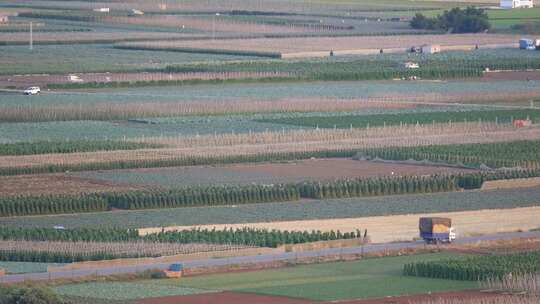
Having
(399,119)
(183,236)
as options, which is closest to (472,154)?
(399,119)

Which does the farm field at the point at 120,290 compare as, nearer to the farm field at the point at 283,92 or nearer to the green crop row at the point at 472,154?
the green crop row at the point at 472,154

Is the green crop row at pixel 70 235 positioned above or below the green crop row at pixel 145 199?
above

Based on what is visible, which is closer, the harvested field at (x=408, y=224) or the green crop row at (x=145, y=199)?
the harvested field at (x=408, y=224)

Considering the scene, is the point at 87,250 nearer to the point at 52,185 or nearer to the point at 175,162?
the point at 52,185

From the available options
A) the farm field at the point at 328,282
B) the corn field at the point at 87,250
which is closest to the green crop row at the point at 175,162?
the corn field at the point at 87,250

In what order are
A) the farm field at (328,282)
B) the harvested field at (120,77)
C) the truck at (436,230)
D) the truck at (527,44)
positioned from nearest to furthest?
the farm field at (328,282) → the truck at (436,230) → the harvested field at (120,77) → the truck at (527,44)

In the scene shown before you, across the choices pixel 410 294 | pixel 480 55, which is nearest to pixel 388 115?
pixel 480 55

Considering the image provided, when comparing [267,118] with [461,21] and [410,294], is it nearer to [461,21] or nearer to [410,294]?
[410,294]

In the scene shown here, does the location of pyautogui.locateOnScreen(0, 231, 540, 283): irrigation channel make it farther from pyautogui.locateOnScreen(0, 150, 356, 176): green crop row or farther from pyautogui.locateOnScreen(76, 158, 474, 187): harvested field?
pyautogui.locateOnScreen(0, 150, 356, 176): green crop row
